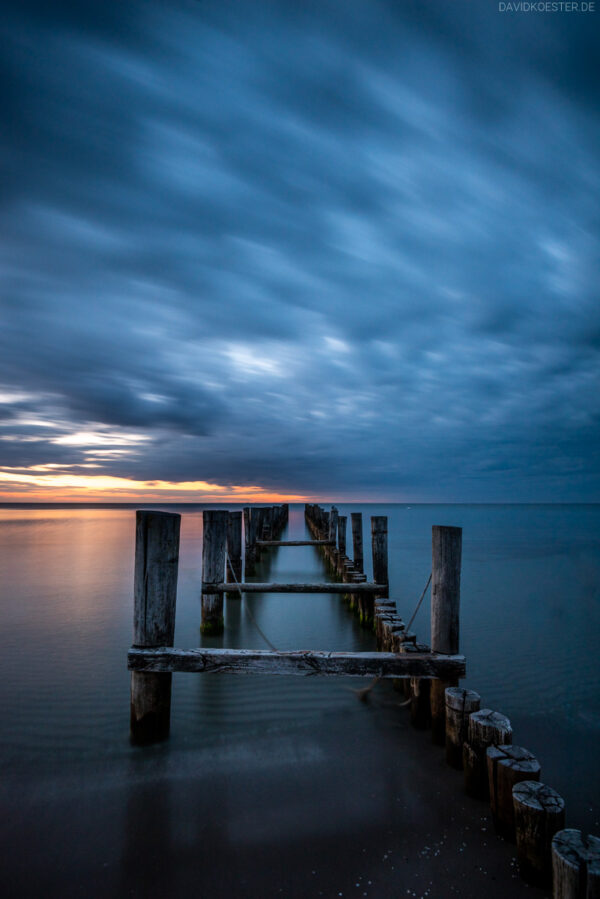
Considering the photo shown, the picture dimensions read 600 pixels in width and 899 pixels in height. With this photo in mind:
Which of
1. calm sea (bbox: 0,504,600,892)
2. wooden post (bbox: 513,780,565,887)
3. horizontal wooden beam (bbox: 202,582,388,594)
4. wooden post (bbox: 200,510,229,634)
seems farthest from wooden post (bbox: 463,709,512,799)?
wooden post (bbox: 200,510,229,634)

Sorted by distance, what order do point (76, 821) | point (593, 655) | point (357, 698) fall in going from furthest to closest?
point (593, 655) → point (357, 698) → point (76, 821)

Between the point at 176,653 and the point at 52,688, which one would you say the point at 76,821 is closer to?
the point at 176,653

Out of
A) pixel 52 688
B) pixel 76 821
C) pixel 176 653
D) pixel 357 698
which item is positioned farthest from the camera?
pixel 52 688

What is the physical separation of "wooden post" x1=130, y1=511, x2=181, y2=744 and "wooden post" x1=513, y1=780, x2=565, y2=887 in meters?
3.04

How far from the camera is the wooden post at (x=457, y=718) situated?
3639 mm

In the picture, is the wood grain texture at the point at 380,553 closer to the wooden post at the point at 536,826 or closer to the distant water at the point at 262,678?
the distant water at the point at 262,678

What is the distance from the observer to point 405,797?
3.46 meters

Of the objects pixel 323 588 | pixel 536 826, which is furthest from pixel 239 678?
pixel 536 826

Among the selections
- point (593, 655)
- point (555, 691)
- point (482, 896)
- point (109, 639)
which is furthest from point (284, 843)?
point (593, 655)

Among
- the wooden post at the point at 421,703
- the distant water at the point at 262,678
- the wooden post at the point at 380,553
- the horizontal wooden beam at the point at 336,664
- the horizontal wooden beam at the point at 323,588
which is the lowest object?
the distant water at the point at 262,678

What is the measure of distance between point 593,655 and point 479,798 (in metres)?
5.59

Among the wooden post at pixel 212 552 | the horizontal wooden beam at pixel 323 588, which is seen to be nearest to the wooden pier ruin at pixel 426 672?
the horizontal wooden beam at pixel 323 588

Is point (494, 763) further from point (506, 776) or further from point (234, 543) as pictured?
point (234, 543)

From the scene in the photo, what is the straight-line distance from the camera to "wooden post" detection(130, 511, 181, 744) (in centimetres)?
421
